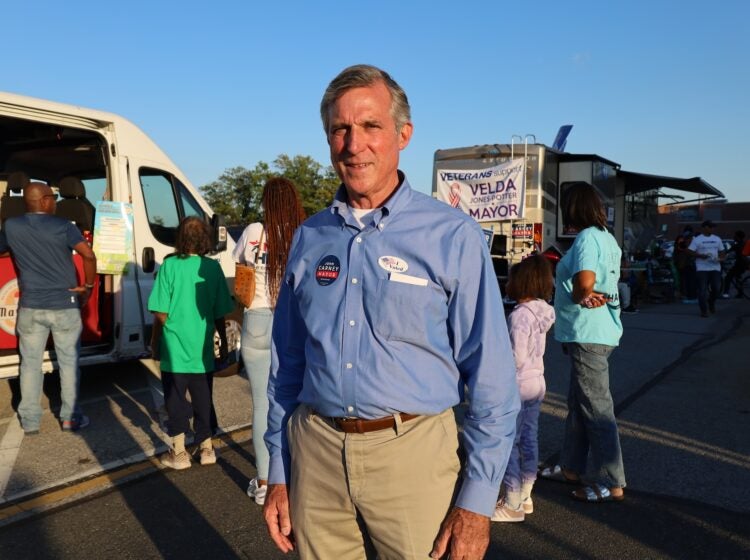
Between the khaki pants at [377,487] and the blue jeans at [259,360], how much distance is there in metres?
2.26

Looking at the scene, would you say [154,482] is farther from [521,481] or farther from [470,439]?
[470,439]

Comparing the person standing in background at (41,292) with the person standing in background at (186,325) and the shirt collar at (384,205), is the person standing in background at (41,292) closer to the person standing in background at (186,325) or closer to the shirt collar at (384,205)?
the person standing in background at (186,325)

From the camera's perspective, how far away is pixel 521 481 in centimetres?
394

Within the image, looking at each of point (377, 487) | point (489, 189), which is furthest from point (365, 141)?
point (489, 189)

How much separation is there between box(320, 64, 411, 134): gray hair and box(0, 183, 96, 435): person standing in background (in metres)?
4.30

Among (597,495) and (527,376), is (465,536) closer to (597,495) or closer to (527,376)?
(527,376)

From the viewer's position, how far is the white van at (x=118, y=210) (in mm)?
6246

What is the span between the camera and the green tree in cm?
3297

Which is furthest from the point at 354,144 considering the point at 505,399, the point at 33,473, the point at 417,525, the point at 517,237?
the point at 517,237

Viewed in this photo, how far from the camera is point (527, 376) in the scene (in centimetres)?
400

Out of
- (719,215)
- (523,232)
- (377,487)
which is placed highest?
(719,215)

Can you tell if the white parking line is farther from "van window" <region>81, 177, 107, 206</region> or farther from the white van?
"van window" <region>81, 177, 107, 206</region>

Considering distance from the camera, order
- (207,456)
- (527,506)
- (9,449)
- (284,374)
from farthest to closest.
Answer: (9,449)
(207,456)
(527,506)
(284,374)

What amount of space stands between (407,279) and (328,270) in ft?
0.84
